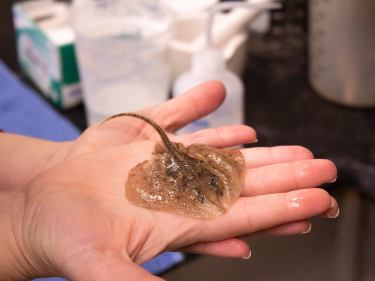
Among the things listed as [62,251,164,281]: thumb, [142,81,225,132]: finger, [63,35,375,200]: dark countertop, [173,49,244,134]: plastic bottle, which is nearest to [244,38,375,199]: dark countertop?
[63,35,375,200]: dark countertop

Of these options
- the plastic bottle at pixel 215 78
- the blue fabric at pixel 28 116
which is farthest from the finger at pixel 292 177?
the blue fabric at pixel 28 116

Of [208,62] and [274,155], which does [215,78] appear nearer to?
[208,62]

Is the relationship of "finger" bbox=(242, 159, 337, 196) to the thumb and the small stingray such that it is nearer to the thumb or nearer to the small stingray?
the small stingray

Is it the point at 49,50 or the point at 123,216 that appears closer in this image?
the point at 123,216

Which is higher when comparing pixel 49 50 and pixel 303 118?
pixel 49 50

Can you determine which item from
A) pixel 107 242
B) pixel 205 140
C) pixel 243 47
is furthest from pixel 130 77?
pixel 107 242

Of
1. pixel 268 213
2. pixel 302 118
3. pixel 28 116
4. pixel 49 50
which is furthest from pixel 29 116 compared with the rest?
pixel 268 213

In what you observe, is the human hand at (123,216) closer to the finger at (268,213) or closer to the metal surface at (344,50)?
the finger at (268,213)
